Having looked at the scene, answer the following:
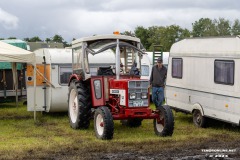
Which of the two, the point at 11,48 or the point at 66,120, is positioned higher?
the point at 11,48

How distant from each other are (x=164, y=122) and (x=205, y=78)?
2.26 m

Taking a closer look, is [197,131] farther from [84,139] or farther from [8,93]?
[8,93]

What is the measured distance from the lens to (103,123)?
9.65m

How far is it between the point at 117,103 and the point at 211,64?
283 cm

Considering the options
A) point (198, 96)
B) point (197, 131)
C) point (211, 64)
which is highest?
point (211, 64)

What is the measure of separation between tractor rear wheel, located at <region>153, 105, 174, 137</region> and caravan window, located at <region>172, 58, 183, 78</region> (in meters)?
2.97

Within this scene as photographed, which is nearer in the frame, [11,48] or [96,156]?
[96,156]

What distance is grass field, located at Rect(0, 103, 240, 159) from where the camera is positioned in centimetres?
842

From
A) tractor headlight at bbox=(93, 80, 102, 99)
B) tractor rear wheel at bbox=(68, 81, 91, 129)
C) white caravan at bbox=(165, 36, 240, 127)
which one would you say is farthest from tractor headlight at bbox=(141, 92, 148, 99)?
white caravan at bbox=(165, 36, 240, 127)

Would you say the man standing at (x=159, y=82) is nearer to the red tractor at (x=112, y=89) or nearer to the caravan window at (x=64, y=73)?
the red tractor at (x=112, y=89)

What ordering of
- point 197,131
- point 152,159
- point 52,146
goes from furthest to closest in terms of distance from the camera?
point 197,131
point 52,146
point 152,159

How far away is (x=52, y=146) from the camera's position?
919 centimetres

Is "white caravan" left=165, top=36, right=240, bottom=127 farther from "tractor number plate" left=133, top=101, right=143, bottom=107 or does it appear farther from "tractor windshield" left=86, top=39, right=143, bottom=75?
"tractor number plate" left=133, top=101, right=143, bottom=107

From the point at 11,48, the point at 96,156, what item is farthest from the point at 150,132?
the point at 11,48
